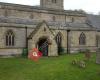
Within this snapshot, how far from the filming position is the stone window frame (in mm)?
34656

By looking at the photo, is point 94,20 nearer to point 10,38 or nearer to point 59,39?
point 59,39

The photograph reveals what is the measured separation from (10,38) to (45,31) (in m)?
5.73

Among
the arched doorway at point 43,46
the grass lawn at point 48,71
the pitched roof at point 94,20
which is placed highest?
the pitched roof at point 94,20

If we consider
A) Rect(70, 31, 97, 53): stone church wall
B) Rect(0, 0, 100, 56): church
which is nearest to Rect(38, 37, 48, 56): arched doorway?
Rect(0, 0, 100, 56): church

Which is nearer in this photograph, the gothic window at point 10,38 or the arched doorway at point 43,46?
the gothic window at point 10,38

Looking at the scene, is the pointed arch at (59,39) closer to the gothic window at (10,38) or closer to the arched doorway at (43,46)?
the arched doorway at (43,46)

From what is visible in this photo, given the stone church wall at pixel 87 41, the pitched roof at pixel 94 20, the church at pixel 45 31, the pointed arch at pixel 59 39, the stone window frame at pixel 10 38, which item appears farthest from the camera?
the pitched roof at pixel 94 20

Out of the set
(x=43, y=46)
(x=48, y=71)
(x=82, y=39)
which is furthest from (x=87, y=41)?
(x=48, y=71)

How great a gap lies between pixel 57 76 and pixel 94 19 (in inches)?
1230

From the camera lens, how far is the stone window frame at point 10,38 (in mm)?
34656

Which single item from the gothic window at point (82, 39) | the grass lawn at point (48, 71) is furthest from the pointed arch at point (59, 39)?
the grass lawn at point (48, 71)

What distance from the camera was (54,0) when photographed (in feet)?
161

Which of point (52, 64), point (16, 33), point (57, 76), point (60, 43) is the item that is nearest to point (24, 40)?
point (16, 33)

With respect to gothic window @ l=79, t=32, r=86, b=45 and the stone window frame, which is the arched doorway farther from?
gothic window @ l=79, t=32, r=86, b=45
